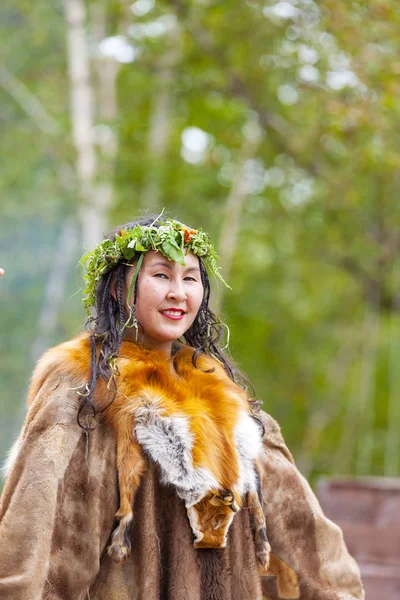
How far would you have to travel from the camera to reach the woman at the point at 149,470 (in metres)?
2.75

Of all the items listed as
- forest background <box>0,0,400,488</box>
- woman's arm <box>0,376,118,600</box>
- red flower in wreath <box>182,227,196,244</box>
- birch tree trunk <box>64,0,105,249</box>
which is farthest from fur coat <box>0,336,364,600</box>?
birch tree trunk <box>64,0,105,249</box>

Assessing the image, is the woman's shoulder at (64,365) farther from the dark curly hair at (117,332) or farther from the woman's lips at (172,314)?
the woman's lips at (172,314)

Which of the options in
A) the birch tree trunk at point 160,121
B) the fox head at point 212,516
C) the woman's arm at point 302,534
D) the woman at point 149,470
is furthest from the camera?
the birch tree trunk at point 160,121

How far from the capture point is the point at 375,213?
51.7 feet

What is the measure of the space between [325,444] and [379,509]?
47.0 ft

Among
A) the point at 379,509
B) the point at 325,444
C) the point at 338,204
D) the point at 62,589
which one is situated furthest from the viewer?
the point at 325,444

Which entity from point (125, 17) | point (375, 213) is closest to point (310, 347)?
point (375, 213)

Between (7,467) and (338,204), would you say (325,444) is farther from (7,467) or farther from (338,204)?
(7,467)

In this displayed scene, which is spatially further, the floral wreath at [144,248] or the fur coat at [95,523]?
the floral wreath at [144,248]

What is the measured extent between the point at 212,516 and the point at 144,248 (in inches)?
33.4

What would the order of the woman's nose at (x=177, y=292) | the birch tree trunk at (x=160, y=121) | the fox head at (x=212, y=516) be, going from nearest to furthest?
1. the fox head at (x=212, y=516)
2. the woman's nose at (x=177, y=292)
3. the birch tree trunk at (x=160, y=121)

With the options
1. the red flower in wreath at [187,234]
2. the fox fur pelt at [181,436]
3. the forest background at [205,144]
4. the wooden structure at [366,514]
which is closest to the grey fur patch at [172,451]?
the fox fur pelt at [181,436]

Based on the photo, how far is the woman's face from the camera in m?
3.04

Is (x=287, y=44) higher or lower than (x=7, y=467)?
higher
